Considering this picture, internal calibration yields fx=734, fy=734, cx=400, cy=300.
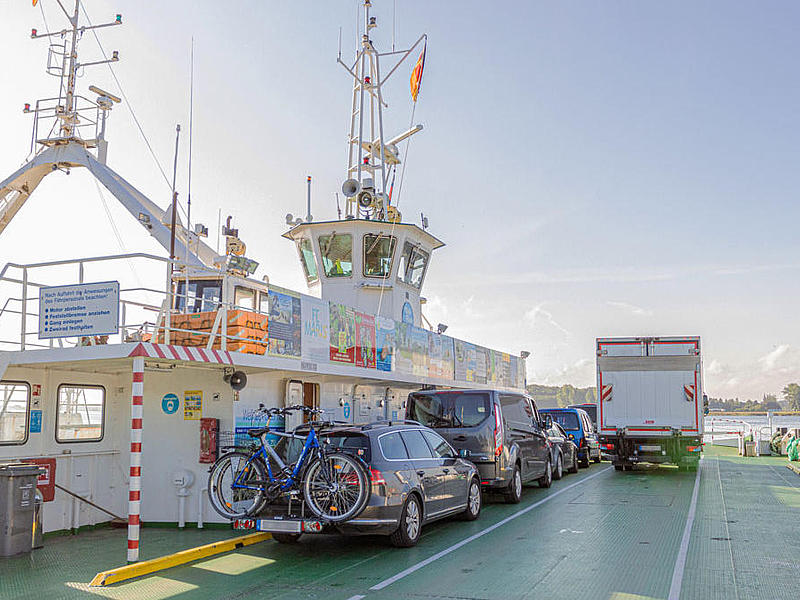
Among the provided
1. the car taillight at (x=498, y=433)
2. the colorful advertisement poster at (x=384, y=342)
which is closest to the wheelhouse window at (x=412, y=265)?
the colorful advertisement poster at (x=384, y=342)

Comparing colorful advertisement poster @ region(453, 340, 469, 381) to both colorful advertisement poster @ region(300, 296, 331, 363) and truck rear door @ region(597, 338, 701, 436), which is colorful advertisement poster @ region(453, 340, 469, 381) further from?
colorful advertisement poster @ region(300, 296, 331, 363)

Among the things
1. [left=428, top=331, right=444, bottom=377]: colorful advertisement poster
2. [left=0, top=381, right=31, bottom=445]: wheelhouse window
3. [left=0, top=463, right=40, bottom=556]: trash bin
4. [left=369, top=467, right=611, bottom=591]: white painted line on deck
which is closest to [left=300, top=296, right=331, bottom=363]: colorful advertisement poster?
[left=369, top=467, right=611, bottom=591]: white painted line on deck

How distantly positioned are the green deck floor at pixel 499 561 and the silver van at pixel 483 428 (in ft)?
2.14

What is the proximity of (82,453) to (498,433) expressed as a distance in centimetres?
668

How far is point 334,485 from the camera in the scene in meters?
8.61

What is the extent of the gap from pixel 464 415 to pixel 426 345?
5.03 m

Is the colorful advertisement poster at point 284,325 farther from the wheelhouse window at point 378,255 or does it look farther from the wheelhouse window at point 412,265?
the wheelhouse window at point 412,265

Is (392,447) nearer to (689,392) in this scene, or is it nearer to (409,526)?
(409,526)

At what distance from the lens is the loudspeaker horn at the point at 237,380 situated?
35.2ft

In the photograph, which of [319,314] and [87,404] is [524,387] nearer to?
[319,314]

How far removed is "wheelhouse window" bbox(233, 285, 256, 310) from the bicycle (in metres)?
4.19

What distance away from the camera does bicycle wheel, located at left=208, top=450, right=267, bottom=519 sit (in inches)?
356

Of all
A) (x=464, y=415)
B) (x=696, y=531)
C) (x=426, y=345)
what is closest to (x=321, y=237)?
(x=426, y=345)

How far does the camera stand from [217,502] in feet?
30.3
